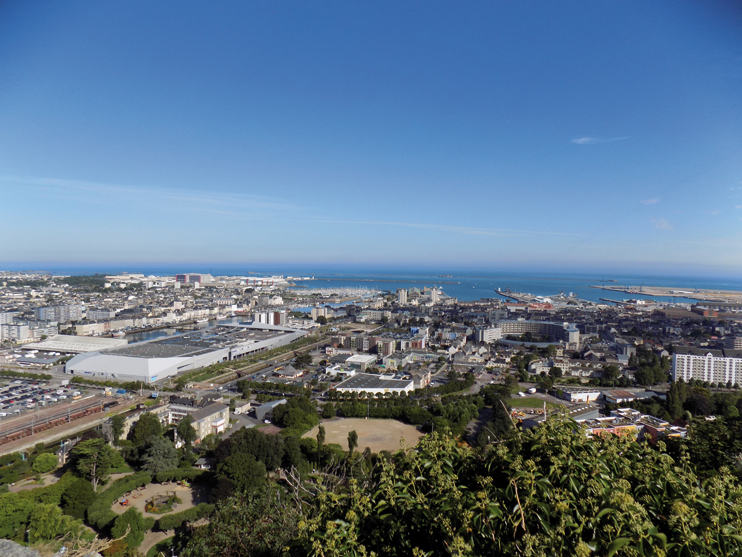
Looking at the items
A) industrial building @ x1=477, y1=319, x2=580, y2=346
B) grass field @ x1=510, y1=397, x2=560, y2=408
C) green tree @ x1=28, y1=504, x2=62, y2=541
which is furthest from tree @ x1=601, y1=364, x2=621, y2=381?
green tree @ x1=28, y1=504, x2=62, y2=541

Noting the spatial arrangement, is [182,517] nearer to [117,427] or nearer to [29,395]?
[117,427]

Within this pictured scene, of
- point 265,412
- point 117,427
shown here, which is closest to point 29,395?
point 117,427

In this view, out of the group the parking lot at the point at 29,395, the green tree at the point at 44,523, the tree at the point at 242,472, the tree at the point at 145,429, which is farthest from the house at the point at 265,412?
the parking lot at the point at 29,395

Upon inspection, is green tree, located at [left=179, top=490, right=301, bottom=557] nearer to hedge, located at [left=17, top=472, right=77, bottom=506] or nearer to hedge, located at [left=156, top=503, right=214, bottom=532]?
hedge, located at [left=156, top=503, right=214, bottom=532]

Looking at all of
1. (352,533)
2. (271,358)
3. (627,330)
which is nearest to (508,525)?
(352,533)

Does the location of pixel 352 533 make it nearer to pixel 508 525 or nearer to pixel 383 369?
pixel 508 525

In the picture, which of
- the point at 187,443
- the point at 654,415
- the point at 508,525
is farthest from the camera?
the point at 654,415

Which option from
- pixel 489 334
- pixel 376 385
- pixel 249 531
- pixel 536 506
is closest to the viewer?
pixel 536 506
